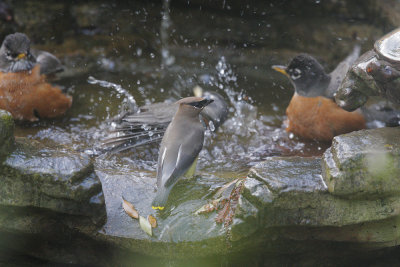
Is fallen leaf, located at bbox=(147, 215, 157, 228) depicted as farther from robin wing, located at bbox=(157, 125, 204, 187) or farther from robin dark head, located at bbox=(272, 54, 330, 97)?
robin dark head, located at bbox=(272, 54, 330, 97)

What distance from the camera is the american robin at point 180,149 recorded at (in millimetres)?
3076

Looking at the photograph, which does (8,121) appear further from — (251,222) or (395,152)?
(395,152)

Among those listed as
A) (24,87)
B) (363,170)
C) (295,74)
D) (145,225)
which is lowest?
(24,87)

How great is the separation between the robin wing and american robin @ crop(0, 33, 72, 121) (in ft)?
7.93

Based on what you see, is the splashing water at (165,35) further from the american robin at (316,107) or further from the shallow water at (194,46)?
the american robin at (316,107)

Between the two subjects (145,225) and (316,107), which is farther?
(316,107)

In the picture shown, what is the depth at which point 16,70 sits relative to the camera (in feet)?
17.5

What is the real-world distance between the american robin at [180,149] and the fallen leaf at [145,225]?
0.14 metres

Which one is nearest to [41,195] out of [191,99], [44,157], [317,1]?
[44,157]

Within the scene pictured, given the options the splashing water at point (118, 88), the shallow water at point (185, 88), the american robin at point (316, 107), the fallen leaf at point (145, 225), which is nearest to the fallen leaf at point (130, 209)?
the fallen leaf at point (145, 225)

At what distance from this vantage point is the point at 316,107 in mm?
5152

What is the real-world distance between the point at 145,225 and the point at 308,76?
126 inches

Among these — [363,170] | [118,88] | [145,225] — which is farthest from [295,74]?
[145,225]

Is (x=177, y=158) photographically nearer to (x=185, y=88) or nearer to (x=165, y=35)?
(x=185, y=88)
